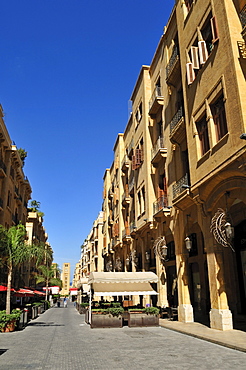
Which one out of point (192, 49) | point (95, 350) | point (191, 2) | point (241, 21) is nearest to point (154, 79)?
point (191, 2)

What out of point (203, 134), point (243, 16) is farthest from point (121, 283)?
point (243, 16)

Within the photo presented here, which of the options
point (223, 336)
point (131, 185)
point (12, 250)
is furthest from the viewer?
point (131, 185)

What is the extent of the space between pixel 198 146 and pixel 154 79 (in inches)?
499

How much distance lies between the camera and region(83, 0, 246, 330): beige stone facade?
45.5 feet

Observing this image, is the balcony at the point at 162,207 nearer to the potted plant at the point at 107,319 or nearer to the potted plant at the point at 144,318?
the potted plant at the point at 144,318

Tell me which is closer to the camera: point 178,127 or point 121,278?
point 178,127

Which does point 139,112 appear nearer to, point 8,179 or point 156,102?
point 156,102

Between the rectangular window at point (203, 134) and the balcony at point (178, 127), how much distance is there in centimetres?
207

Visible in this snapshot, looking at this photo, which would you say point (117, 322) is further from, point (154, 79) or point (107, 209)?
point (107, 209)

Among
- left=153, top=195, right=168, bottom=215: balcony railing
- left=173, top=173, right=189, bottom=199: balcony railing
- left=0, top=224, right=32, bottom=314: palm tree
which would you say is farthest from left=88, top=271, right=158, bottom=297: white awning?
left=173, top=173, right=189, bottom=199: balcony railing

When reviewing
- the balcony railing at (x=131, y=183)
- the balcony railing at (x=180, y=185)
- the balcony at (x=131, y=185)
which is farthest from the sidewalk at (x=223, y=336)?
the balcony at (x=131, y=185)

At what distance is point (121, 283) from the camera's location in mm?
20391

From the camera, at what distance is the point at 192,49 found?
1727 centimetres

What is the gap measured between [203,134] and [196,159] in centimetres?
130
